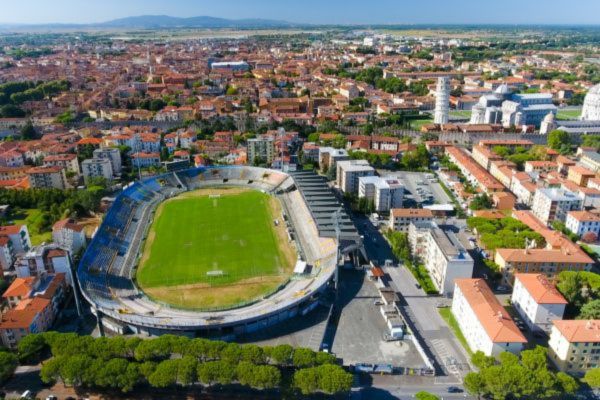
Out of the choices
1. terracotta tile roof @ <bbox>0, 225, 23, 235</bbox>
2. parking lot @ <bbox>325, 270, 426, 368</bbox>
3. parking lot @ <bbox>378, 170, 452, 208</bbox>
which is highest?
terracotta tile roof @ <bbox>0, 225, 23, 235</bbox>

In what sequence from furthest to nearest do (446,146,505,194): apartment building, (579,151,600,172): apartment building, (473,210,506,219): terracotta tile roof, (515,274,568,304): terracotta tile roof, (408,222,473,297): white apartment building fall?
(579,151,600,172): apartment building, (446,146,505,194): apartment building, (473,210,506,219): terracotta tile roof, (408,222,473,297): white apartment building, (515,274,568,304): terracotta tile roof

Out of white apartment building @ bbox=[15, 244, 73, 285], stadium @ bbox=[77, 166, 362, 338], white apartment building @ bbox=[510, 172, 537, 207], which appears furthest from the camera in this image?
white apartment building @ bbox=[510, 172, 537, 207]

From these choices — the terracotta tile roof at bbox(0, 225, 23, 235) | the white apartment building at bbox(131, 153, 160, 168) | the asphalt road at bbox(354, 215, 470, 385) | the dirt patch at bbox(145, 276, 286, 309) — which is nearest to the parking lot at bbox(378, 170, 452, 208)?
the asphalt road at bbox(354, 215, 470, 385)

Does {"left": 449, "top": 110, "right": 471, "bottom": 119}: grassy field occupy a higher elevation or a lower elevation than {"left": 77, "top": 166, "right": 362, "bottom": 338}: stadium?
higher

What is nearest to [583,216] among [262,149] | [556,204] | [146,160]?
[556,204]

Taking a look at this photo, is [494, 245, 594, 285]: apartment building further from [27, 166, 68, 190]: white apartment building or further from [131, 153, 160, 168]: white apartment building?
[27, 166, 68, 190]: white apartment building

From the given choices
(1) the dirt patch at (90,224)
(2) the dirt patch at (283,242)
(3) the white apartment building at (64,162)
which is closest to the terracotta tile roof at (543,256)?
(2) the dirt patch at (283,242)

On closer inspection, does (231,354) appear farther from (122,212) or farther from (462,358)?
(122,212)
